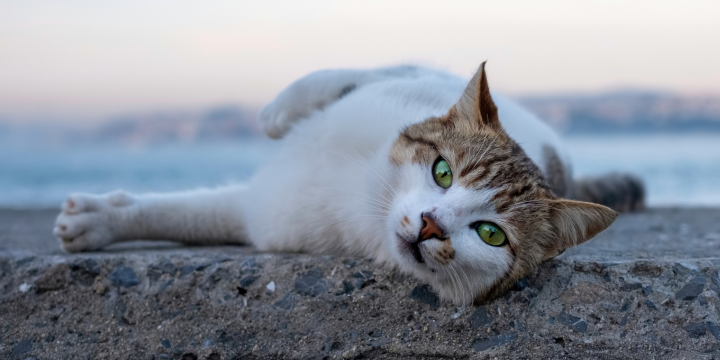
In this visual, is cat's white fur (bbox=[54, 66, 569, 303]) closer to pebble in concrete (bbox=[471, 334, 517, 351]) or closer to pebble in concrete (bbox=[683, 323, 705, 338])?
pebble in concrete (bbox=[471, 334, 517, 351])

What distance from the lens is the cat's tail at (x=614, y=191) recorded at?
12.0 ft

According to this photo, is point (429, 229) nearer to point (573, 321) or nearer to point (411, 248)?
point (411, 248)

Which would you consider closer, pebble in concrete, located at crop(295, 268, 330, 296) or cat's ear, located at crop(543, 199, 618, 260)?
cat's ear, located at crop(543, 199, 618, 260)

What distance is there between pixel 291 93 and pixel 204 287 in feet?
3.30

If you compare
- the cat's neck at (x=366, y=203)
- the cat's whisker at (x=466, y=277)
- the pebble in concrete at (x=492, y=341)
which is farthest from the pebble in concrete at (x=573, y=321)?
the cat's neck at (x=366, y=203)

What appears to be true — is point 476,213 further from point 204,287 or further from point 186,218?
point 186,218

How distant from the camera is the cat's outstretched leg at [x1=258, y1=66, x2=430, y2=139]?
2.56 meters

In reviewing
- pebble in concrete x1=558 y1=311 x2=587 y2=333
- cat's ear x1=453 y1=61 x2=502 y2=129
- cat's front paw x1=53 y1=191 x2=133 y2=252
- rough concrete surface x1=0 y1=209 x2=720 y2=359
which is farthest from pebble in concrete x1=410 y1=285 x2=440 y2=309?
cat's front paw x1=53 y1=191 x2=133 y2=252

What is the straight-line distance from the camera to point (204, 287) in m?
1.96

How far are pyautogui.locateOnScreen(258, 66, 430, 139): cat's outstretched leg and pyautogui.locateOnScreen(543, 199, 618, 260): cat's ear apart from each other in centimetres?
115

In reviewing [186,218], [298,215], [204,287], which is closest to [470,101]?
[298,215]

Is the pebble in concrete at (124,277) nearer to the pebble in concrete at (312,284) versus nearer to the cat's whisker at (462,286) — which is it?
the pebble in concrete at (312,284)

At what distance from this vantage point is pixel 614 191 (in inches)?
154

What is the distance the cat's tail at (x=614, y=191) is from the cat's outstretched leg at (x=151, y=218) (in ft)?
6.86
